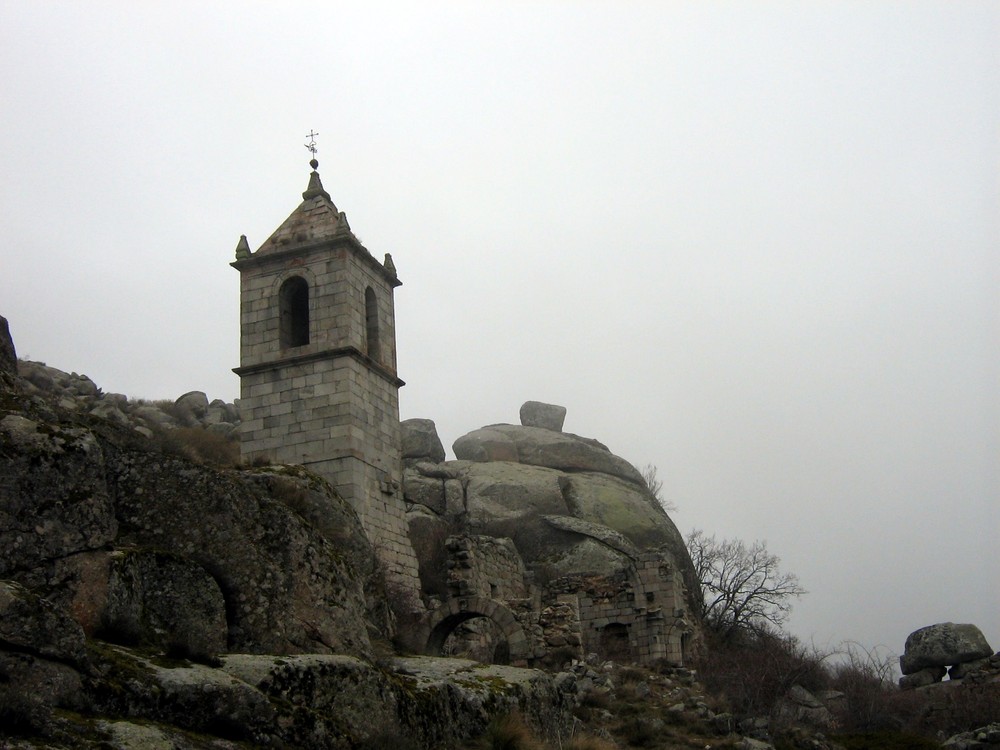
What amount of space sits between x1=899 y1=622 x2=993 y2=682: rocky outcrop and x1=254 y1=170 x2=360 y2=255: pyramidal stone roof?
16018 mm

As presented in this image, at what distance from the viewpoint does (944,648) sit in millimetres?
27125

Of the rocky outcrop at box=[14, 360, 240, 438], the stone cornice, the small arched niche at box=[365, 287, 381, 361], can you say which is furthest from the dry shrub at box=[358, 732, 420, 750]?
the rocky outcrop at box=[14, 360, 240, 438]

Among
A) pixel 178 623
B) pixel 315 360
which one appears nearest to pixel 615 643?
pixel 315 360

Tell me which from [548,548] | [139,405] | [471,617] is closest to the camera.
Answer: [471,617]

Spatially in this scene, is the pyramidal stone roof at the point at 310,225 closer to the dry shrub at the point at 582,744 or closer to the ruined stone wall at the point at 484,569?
the ruined stone wall at the point at 484,569

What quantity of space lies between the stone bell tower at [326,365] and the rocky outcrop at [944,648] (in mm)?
12219

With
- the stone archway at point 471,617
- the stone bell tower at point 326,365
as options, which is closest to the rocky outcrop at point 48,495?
the stone bell tower at point 326,365

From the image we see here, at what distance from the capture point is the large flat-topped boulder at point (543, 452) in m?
39.2

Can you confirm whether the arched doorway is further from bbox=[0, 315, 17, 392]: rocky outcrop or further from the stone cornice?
bbox=[0, 315, 17, 392]: rocky outcrop

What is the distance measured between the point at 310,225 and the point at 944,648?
17122mm

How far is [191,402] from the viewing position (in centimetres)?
3850

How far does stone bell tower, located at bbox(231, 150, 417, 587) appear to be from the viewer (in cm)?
2281

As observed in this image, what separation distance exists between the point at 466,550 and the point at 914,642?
11446 millimetres

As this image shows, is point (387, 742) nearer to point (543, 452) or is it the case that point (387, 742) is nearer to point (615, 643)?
point (615, 643)
